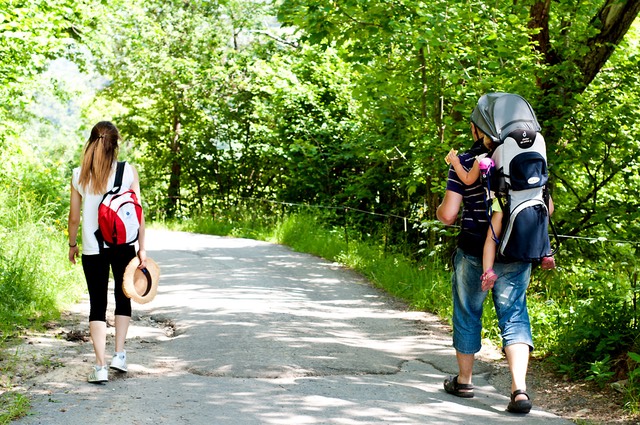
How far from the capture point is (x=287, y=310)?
9.48m

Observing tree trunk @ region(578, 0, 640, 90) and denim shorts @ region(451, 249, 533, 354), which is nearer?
denim shorts @ region(451, 249, 533, 354)

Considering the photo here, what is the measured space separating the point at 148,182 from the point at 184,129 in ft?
11.5

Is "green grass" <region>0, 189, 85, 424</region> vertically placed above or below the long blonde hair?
below

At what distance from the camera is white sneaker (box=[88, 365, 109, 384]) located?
19.7ft

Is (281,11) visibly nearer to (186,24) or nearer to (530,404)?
(530,404)

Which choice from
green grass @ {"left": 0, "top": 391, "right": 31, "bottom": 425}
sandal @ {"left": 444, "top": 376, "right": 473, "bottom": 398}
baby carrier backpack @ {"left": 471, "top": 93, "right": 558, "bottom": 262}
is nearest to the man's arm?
baby carrier backpack @ {"left": 471, "top": 93, "right": 558, "bottom": 262}

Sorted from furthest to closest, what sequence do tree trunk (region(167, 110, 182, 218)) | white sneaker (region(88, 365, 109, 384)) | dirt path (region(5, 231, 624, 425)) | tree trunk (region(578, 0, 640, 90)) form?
1. tree trunk (region(167, 110, 182, 218))
2. tree trunk (region(578, 0, 640, 90))
3. white sneaker (region(88, 365, 109, 384))
4. dirt path (region(5, 231, 624, 425))

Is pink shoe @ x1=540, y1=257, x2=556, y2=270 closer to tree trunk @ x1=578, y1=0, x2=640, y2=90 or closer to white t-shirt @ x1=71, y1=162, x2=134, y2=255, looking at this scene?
white t-shirt @ x1=71, y1=162, x2=134, y2=255

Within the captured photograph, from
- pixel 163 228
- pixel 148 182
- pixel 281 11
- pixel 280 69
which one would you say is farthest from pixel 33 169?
pixel 148 182

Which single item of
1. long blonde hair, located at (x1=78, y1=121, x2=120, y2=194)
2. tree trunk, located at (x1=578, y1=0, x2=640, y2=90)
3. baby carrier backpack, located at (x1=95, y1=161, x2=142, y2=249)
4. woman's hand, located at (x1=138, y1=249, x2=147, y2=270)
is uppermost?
tree trunk, located at (x1=578, y1=0, x2=640, y2=90)

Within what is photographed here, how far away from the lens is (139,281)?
21.0 feet

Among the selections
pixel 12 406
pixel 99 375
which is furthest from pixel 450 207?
pixel 12 406

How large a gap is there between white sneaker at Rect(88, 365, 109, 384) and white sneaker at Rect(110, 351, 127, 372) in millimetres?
212

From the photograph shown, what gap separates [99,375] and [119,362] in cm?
31
